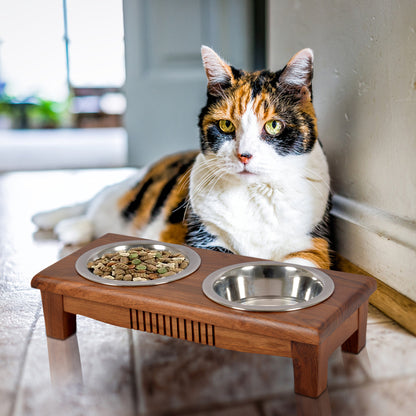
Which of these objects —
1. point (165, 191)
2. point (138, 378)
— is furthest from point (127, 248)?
point (165, 191)

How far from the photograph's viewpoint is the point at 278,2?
1862 millimetres

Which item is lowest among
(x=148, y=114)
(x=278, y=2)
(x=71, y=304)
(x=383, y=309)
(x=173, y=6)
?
(x=383, y=309)

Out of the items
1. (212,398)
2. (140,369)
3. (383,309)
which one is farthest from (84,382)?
(383,309)

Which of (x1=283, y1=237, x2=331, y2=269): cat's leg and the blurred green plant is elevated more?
the blurred green plant

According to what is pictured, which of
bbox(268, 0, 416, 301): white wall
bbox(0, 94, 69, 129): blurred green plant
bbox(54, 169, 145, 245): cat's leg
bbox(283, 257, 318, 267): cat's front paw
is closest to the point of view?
bbox(268, 0, 416, 301): white wall

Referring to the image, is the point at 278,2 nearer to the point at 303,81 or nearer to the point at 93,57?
the point at 303,81

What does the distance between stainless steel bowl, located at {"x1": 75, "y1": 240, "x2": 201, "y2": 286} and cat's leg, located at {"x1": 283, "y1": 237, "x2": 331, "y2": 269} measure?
0.95 feet

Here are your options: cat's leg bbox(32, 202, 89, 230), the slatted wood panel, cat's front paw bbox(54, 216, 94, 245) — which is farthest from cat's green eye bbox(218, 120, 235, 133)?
cat's leg bbox(32, 202, 89, 230)

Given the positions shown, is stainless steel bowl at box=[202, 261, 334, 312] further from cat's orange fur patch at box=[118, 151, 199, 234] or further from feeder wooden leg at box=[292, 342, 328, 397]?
cat's orange fur patch at box=[118, 151, 199, 234]

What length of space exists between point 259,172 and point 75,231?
35.1 inches

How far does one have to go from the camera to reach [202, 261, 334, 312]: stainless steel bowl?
1060 mm

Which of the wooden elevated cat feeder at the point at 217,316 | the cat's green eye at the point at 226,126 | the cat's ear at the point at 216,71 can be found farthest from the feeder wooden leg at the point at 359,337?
the cat's ear at the point at 216,71

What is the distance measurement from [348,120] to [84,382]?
99 centimetres

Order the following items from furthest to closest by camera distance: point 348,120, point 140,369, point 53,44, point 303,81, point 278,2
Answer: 1. point 53,44
2. point 278,2
3. point 348,120
4. point 303,81
5. point 140,369
